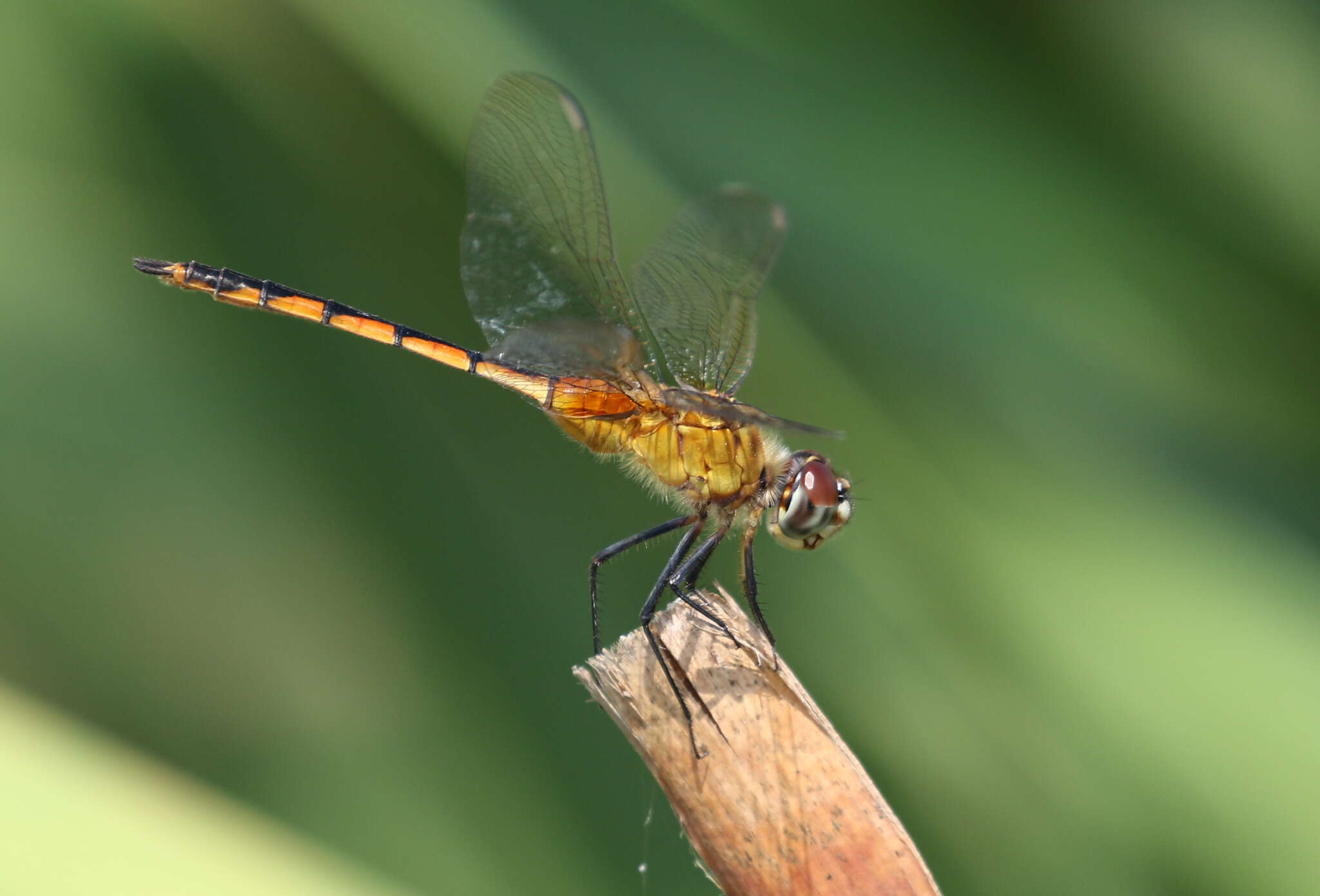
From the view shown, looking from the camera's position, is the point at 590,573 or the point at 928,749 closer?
the point at 928,749

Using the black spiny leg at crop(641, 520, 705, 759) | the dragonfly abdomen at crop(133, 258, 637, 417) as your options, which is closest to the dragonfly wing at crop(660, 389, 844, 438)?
the dragonfly abdomen at crop(133, 258, 637, 417)

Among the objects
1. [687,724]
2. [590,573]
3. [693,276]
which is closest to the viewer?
[687,724]

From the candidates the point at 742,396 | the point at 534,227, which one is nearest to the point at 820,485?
the point at 742,396

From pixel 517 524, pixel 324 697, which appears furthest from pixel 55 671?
pixel 517 524

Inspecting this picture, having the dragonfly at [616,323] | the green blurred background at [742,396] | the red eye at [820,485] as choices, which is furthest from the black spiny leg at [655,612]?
the red eye at [820,485]

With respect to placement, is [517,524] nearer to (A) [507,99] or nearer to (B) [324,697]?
(B) [324,697]

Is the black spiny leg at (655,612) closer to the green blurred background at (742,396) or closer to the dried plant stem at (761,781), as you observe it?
the dried plant stem at (761,781)

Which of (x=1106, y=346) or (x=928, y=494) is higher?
(x=1106, y=346)

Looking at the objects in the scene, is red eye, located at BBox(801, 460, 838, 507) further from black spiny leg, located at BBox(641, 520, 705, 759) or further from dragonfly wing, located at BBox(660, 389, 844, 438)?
black spiny leg, located at BBox(641, 520, 705, 759)
